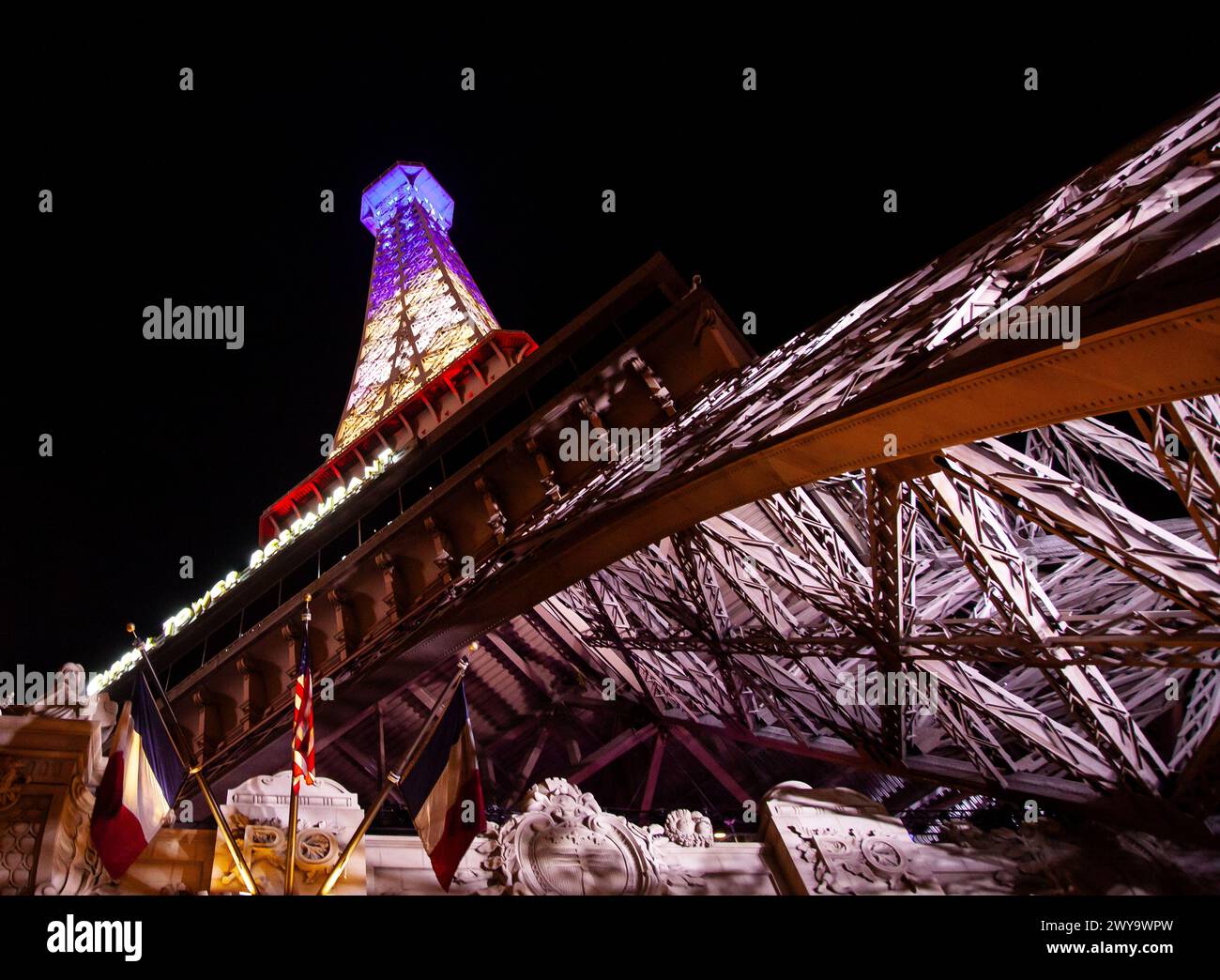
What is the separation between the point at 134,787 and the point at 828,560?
1056 centimetres

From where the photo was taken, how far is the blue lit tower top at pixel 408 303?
5938 cm

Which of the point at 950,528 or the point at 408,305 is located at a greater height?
the point at 408,305

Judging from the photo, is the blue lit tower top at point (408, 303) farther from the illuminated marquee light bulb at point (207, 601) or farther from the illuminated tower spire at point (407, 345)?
the illuminated marquee light bulb at point (207, 601)

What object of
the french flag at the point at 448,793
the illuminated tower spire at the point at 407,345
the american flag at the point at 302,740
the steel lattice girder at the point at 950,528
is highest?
the illuminated tower spire at the point at 407,345

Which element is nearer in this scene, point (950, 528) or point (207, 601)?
point (950, 528)

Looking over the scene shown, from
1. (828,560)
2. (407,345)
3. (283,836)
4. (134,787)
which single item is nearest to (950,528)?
(828,560)

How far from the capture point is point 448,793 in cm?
1066

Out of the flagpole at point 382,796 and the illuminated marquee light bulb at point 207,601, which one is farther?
the illuminated marquee light bulb at point 207,601

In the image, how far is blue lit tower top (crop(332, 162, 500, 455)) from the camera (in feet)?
195

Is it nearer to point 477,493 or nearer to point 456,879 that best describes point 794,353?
point 477,493

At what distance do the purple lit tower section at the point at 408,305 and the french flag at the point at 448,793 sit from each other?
41.0m

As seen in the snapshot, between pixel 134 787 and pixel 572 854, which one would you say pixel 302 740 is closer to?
pixel 134 787

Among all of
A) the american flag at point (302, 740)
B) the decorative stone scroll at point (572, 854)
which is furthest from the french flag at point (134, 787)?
the decorative stone scroll at point (572, 854)
